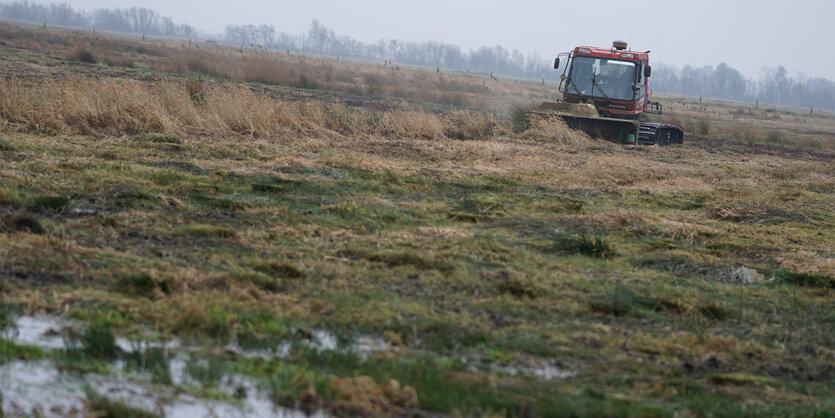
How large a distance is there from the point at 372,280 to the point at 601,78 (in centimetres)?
1985

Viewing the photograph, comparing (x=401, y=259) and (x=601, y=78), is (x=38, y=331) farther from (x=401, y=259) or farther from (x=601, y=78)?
(x=601, y=78)

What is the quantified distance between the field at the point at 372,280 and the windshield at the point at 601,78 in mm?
9822

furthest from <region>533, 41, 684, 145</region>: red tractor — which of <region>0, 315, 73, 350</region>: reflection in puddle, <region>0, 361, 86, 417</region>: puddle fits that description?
<region>0, 361, 86, 417</region>: puddle

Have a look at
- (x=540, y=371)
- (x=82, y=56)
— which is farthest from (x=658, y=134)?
(x=82, y=56)

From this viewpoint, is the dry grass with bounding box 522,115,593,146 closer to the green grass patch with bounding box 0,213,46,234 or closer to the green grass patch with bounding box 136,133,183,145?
the green grass patch with bounding box 136,133,183,145

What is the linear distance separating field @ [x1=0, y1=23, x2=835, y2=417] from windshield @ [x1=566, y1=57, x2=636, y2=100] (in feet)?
32.2

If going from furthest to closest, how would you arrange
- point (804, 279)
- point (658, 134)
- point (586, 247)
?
point (658, 134) < point (586, 247) < point (804, 279)

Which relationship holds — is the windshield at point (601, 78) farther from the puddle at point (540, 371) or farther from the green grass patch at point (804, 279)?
the puddle at point (540, 371)

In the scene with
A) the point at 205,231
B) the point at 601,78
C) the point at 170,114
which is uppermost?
the point at 601,78

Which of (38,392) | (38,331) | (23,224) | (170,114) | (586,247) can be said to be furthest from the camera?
(170,114)

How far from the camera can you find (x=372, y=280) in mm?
6684

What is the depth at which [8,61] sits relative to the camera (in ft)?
94.1

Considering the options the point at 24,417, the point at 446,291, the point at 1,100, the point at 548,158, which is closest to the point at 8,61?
the point at 1,100

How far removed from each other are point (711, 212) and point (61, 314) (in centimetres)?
945
